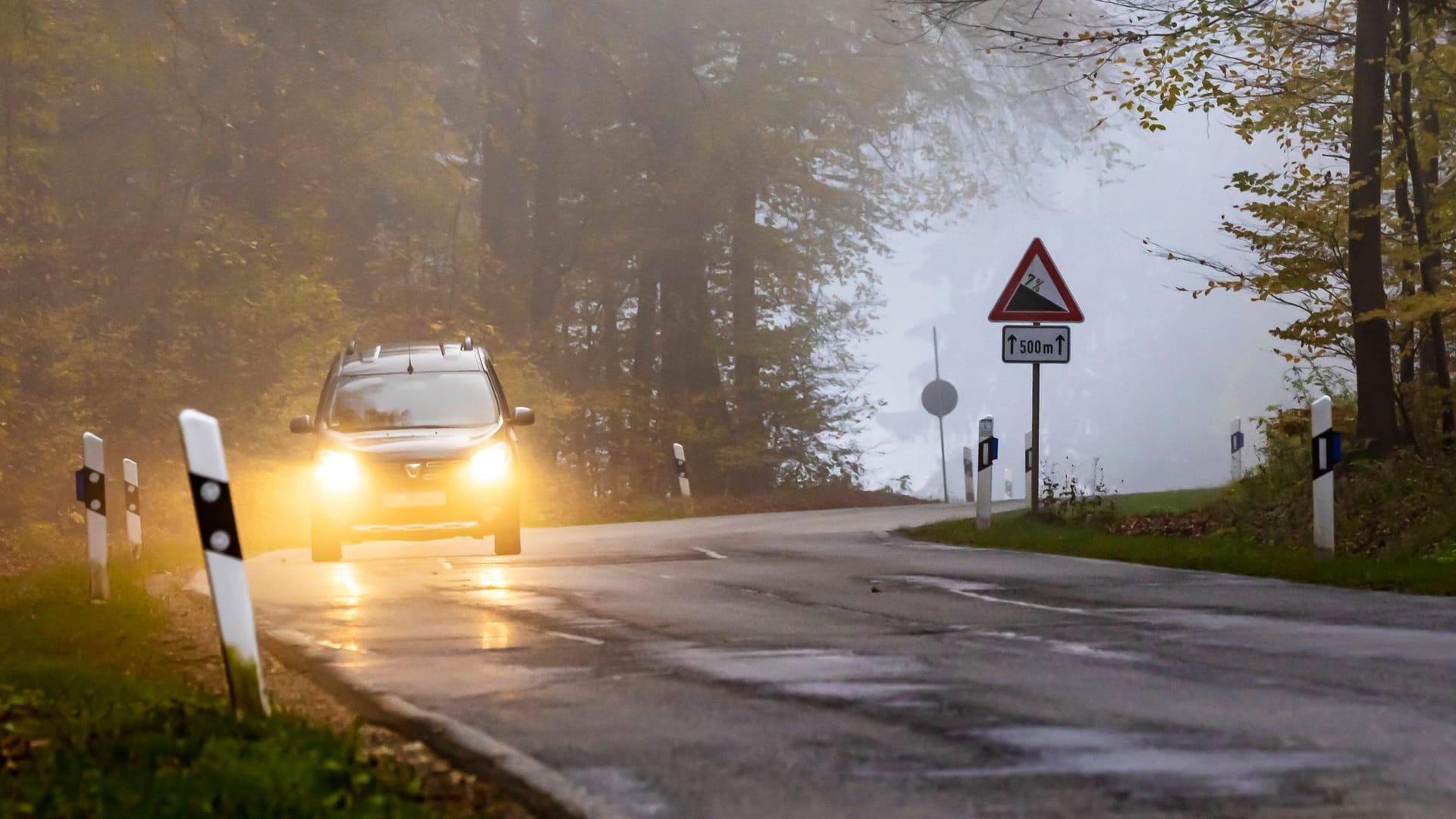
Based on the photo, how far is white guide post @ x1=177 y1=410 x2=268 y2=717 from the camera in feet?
23.2

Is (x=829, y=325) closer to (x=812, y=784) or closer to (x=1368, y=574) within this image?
(x=1368, y=574)

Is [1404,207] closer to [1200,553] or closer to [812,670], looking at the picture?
[1200,553]

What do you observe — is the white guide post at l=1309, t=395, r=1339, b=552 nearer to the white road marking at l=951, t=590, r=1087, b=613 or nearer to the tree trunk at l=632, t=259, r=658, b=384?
the white road marking at l=951, t=590, r=1087, b=613

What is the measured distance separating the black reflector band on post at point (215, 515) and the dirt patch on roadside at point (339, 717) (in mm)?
743

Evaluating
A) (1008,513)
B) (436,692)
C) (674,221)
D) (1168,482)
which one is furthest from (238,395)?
(1168,482)

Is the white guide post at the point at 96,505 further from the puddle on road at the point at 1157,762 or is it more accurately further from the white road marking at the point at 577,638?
the puddle on road at the point at 1157,762

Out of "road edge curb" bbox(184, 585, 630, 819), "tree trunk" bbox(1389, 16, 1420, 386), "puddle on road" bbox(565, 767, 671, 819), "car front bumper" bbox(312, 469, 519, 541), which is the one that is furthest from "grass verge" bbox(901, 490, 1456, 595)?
"puddle on road" bbox(565, 767, 671, 819)

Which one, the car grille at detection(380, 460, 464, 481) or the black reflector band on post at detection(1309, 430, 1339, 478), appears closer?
the black reflector band on post at detection(1309, 430, 1339, 478)

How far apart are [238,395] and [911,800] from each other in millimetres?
27839

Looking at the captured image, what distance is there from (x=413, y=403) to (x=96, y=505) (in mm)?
4197

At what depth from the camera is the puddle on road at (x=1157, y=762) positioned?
595cm

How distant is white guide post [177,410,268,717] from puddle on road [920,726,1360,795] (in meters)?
2.58

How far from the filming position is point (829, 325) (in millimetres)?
45375

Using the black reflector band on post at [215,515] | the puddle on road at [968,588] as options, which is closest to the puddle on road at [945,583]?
the puddle on road at [968,588]
